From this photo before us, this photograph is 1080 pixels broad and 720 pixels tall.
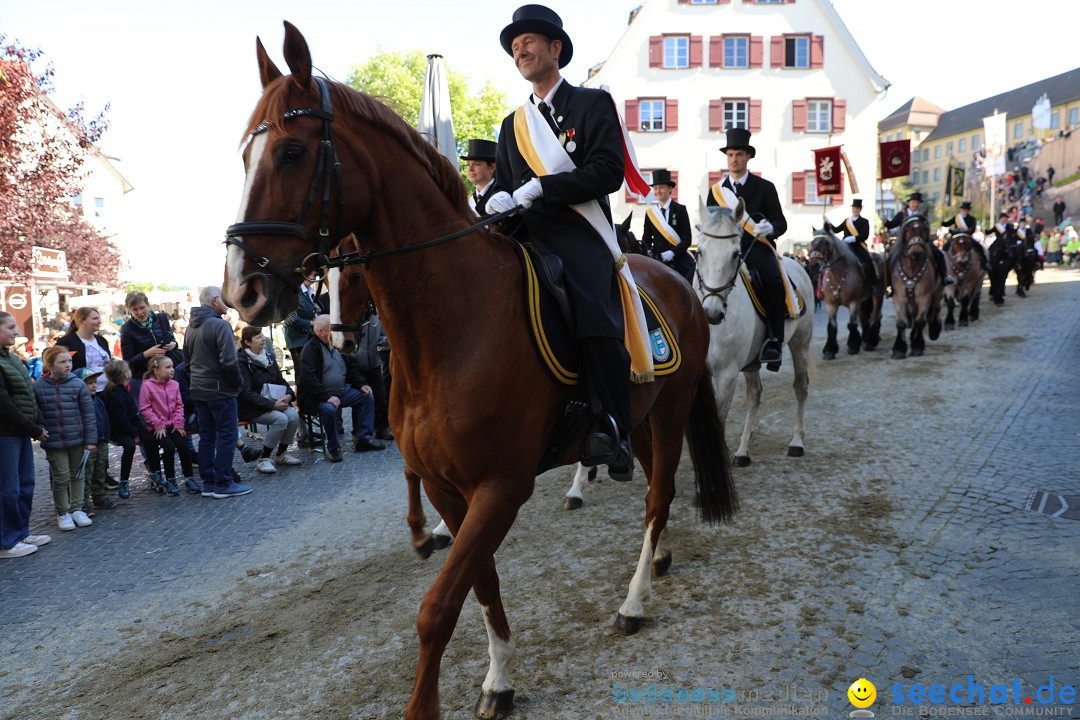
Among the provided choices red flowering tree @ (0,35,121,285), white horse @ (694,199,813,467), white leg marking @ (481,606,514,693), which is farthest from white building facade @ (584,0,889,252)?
white leg marking @ (481,606,514,693)

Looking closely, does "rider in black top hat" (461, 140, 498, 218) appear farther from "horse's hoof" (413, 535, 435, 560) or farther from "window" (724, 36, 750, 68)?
"window" (724, 36, 750, 68)

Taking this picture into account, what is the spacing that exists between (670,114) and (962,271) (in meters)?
20.7

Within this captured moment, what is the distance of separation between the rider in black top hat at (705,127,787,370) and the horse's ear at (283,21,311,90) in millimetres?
5403

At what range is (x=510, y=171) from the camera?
370 cm

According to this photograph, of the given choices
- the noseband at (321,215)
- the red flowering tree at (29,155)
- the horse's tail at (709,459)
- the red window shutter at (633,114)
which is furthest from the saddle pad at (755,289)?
the red window shutter at (633,114)

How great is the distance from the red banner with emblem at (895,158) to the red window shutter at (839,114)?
15.8 meters

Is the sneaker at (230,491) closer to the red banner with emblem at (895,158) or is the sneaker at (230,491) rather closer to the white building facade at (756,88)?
the red banner with emblem at (895,158)

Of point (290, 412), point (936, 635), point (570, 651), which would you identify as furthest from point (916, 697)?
point (290, 412)

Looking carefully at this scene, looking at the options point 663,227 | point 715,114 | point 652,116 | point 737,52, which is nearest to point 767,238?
point 663,227

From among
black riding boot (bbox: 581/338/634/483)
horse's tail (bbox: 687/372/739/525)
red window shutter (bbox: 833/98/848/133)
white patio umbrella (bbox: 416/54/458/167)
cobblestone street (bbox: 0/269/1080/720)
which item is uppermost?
red window shutter (bbox: 833/98/848/133)

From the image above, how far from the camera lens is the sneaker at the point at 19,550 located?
590cm

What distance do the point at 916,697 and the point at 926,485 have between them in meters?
3.33

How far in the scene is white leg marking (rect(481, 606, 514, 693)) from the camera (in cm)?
324

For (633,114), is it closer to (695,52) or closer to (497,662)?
(695,52)
